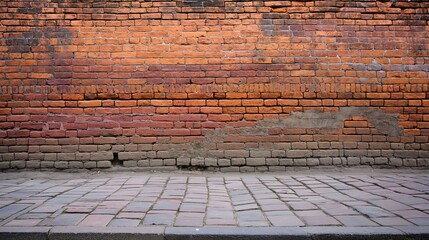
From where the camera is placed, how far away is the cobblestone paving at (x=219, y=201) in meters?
2.28

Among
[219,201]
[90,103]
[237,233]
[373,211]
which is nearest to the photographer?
[237,233]

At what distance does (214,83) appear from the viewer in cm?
423

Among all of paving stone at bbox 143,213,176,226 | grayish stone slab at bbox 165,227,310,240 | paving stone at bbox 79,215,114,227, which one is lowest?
grayish stone slab at bbox 165,227,310,240

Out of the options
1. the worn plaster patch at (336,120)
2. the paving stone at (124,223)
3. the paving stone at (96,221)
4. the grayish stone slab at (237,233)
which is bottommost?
the grayish stone slab at (237,233)

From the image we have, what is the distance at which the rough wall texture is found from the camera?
4.15 m

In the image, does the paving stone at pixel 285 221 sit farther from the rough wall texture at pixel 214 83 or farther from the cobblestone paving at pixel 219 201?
the rough wall texture at pixel 214 83

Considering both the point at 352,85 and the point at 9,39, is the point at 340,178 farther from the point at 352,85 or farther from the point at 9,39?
the point at 9,39

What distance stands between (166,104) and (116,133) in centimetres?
84

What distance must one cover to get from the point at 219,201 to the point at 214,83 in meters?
1.93

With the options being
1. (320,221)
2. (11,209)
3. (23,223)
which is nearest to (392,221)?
(320,221)

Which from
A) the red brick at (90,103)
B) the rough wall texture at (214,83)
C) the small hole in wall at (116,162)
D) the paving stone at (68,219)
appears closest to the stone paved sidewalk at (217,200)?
the paving stone at (68,219)

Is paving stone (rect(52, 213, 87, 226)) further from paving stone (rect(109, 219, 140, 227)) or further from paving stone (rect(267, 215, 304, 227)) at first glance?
paving stone (rect(267, 215, 304, 227))

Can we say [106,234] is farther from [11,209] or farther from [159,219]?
[11,209]

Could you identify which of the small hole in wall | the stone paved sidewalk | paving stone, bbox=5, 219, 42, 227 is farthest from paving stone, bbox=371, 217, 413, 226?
the small hole in wall
